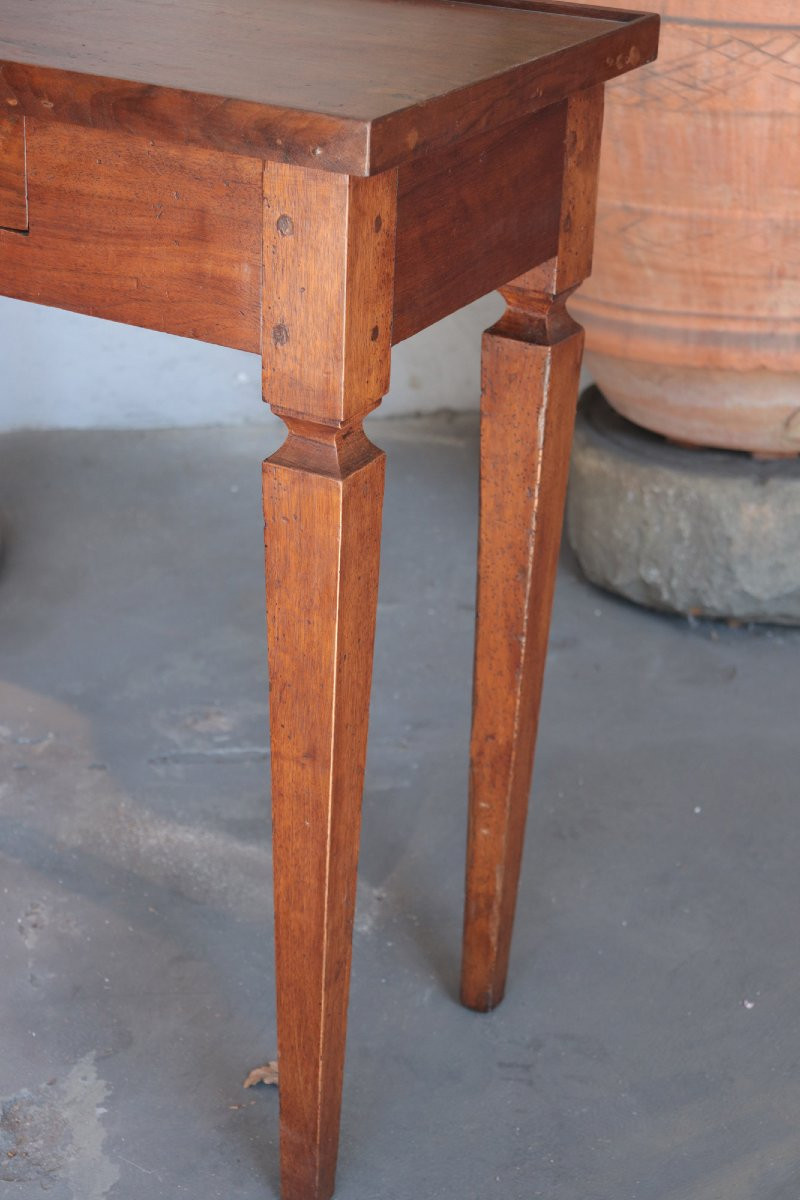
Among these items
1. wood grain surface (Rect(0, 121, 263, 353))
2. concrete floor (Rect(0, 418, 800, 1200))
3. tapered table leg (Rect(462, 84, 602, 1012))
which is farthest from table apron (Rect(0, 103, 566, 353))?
concrete floor (Rect(0, 418, 800, 1200))

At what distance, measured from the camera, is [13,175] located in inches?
38.7

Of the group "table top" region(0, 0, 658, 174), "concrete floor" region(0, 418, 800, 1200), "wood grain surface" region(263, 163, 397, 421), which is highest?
"table top" region(0, 0, 658, 174)

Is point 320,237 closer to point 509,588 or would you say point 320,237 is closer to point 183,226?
point 183,226

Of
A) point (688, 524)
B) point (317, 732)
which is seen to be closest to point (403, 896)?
point (317, 732)

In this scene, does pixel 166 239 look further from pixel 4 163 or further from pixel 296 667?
pixel 296 667

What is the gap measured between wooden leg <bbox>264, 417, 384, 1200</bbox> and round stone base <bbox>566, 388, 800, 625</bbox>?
42.8 inches

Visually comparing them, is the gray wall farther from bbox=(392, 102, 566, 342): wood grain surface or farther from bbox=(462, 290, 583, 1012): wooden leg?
bbox=(392, 102, 566, 342): wood grain surface

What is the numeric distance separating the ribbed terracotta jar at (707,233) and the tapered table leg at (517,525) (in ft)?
2.13

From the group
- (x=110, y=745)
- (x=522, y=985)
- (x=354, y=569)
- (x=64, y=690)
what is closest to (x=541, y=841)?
(x=522, y=985)

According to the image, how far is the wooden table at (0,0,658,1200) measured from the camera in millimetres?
880

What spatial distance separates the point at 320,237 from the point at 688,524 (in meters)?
1.29

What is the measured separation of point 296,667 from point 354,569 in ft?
0.27

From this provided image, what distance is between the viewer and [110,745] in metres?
1.82

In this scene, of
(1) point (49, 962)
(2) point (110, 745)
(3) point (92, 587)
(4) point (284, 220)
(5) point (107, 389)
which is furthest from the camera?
(5) point (107, 389)
